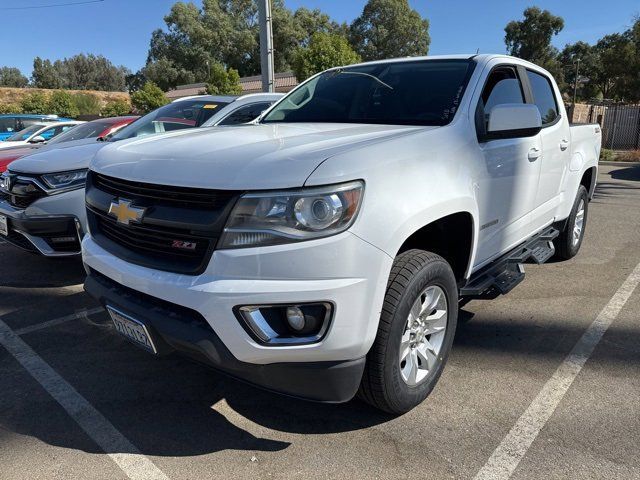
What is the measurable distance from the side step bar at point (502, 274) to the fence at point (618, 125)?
2024 cm

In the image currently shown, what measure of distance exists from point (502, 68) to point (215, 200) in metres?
Answer: 2.48

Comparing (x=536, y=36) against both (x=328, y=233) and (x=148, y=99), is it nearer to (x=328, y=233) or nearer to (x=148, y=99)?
(x=148, y=99)

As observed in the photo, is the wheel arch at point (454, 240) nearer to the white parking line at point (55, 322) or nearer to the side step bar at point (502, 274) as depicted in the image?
the side step bar at point (502, 274)

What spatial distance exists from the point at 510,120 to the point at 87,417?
111 inches

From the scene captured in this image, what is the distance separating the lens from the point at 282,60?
5678 centimetres

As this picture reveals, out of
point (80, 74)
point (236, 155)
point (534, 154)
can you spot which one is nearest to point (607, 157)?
point (534, 154)

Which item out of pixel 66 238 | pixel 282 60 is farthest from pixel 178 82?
pixel 66 238

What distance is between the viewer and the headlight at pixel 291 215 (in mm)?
1957

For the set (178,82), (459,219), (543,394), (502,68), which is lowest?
(543,394)

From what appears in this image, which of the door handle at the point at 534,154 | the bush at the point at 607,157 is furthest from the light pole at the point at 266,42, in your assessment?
the bush at the point at 607,157

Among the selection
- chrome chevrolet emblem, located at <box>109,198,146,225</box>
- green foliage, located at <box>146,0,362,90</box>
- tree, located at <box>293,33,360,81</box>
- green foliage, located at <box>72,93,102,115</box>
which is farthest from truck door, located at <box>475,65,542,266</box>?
green foliage, located at <box>146,0,362,90</box>

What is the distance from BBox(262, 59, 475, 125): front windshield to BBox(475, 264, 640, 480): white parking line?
64.0 inches

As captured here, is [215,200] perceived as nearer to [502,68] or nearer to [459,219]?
[459,219]

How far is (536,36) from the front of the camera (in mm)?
57312
